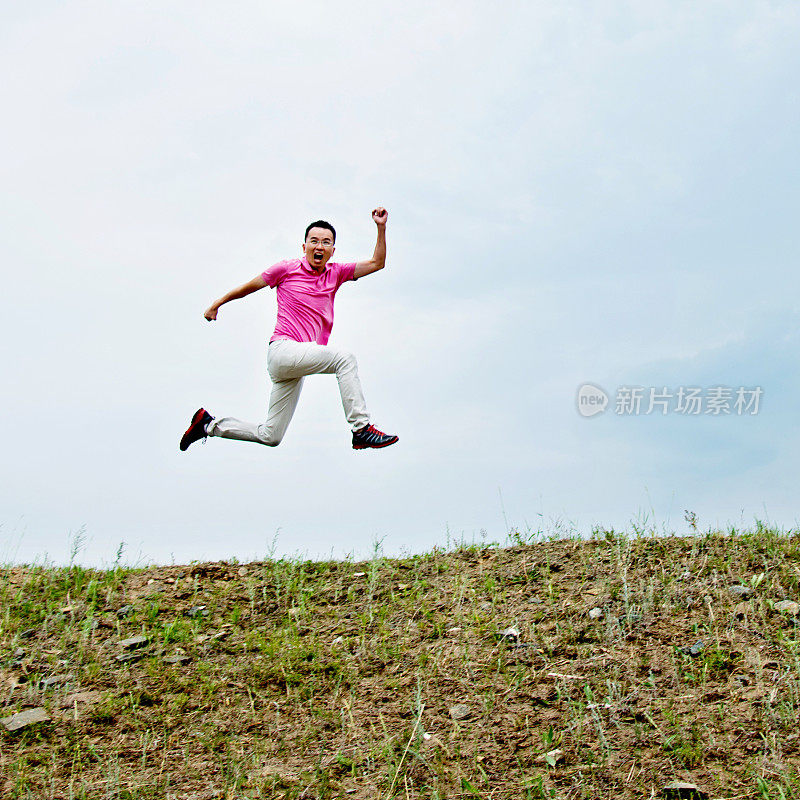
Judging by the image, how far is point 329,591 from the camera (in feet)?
24.0

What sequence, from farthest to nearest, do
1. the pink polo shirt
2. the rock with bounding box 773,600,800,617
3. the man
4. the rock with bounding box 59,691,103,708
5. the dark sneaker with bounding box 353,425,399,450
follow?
1. the pink polo shirt
2. the man
3. the dark sneaker with bounding box 353,425,399,450
4. the rock with bounding box 773,600,800,617
5. the rock with bounding box 59,691,103,708

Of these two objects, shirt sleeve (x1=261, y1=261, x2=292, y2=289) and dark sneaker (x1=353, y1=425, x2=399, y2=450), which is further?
shirt sleeve (x1=261, y1=261, x2=292, y2=289)

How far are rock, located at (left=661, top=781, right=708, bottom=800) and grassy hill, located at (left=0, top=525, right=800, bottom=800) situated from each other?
2cm

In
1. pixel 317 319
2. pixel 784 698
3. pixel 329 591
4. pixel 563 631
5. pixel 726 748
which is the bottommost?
pixel 726 748

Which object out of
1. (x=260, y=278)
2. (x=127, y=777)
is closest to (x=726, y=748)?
(x=127, y=777)

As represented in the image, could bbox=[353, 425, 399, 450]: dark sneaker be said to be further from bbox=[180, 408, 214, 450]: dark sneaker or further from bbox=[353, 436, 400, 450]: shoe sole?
bbox=[180, 408, 214, 450]: dark sneaker

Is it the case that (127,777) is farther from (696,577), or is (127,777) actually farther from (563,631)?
(696,577)

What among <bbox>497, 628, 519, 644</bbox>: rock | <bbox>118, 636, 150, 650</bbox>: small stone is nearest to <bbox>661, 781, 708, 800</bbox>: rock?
<bbox>497, 628, 519, 644</bbox>: rock

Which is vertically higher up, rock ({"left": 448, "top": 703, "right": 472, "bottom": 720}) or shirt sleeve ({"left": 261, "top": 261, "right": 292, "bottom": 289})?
shirt sleeve ({"left": 261, "top": 261, "right": 292, "bottom": 289})

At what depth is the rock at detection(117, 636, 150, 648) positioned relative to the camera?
658 cm

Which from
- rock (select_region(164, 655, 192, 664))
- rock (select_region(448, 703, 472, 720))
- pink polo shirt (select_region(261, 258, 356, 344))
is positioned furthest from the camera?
pink polo shirt (select_region(261, 258, 356, 344))

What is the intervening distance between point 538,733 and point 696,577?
7.72 ft

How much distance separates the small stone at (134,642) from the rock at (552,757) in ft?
11.1

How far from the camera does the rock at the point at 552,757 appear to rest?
4.68m
